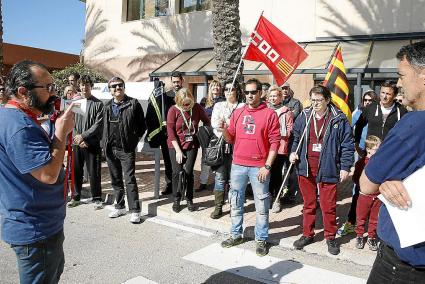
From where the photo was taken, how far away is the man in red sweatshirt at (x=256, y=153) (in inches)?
175

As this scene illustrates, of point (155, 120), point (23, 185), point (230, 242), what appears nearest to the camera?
point (23, 185)

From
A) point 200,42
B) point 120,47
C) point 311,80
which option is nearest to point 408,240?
point 311,80

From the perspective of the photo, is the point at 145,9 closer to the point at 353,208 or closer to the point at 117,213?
the point at 117,213

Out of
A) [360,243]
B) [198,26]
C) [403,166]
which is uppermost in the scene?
[198,26]

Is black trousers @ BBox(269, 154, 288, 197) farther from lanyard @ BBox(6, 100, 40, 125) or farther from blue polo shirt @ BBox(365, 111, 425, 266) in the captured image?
lanyard @ BBox(6, 100, 40, 125)

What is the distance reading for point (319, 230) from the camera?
5.22 m

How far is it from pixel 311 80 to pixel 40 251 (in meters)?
11.4

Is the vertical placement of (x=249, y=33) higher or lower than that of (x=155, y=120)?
higher

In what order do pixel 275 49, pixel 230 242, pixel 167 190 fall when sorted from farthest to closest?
pixel 167 190
pixel 275 49
pixel 230 242

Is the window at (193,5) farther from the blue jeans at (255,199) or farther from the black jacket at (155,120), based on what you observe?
the blue jeans at (255,199)

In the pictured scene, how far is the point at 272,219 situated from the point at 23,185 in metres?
4.06

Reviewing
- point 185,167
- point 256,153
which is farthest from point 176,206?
point 256,153

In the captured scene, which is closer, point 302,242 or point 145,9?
point 302,242

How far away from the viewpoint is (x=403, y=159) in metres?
1.81
